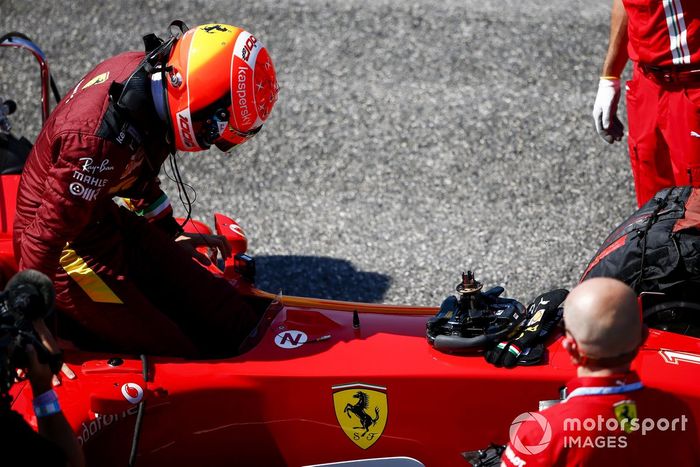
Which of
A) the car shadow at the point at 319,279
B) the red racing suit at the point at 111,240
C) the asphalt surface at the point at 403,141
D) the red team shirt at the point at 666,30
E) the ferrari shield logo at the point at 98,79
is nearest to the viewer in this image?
the red racing suit at the point at 111,240

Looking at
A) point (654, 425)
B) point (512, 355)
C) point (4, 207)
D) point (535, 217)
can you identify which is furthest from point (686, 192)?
point (4, 207)

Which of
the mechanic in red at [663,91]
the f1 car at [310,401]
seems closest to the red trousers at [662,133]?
the mechanic in red at [663,91]

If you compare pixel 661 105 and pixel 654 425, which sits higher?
pixel 661 105

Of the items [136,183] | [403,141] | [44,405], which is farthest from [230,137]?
[403,141]

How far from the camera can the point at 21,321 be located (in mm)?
2795

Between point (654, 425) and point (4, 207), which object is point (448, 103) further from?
point (654, 425)

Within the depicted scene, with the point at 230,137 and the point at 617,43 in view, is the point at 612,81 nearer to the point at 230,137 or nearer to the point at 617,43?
the point at 617,43

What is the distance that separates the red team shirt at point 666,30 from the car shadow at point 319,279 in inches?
76.2

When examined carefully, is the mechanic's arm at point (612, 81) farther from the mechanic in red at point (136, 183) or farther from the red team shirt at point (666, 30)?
the mechanic in red at point (136, 183)

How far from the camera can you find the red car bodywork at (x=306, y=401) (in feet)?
11.0

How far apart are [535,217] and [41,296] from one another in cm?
365

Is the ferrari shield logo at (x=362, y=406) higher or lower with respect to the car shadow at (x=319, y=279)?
higher

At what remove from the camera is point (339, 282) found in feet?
17.8

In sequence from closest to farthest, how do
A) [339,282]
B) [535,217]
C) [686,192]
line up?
[686,192], [339,282], [535,217]
